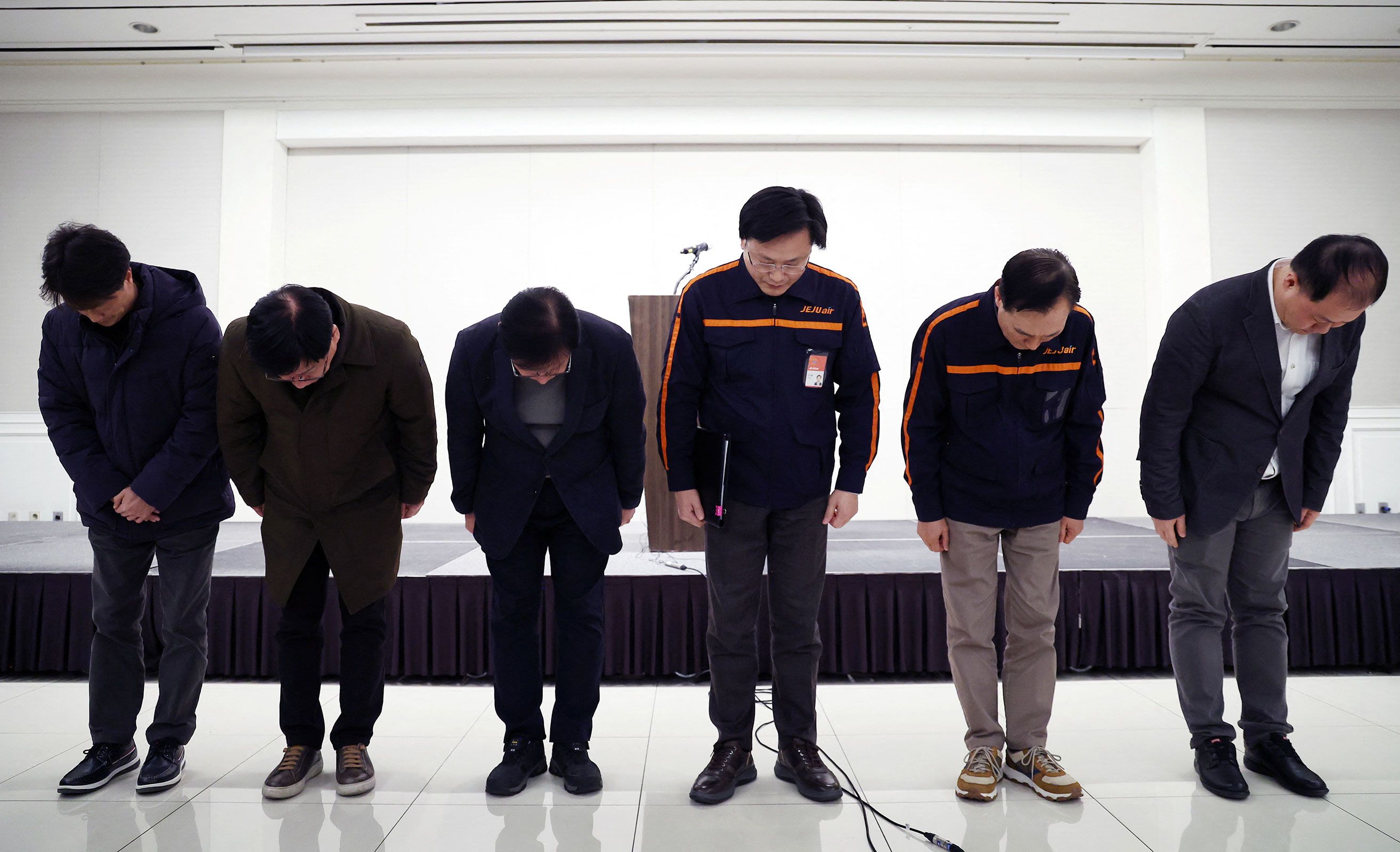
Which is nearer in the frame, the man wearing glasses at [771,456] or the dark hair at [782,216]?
the dark hair at [782,216]

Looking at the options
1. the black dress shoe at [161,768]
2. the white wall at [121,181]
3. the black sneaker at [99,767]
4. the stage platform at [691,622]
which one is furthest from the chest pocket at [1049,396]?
the white wall at [121,181]

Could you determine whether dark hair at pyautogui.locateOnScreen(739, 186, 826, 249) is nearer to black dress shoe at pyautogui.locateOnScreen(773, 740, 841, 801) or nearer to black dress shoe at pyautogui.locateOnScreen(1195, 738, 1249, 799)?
black dress shoe at pyautogui.locateOnScreen(773, 740, 841, 801)

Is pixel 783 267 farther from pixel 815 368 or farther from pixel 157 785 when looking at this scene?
pixel 157 785

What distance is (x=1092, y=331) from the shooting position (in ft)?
5.83

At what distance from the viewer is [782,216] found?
160cm

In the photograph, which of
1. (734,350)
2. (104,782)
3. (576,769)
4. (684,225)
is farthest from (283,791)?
(684,225)

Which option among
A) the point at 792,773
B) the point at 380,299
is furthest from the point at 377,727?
the point at 380,299

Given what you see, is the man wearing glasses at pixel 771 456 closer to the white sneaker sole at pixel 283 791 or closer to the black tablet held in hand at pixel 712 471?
the black tablet held in hand at pixel 712 471

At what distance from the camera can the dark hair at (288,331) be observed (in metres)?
1.50

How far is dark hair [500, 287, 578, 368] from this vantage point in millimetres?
1510

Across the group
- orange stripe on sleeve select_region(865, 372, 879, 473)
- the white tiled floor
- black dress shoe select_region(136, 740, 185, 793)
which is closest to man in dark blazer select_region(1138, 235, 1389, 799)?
the white tiled floor

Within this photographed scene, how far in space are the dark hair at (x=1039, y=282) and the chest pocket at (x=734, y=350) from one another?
50 cm

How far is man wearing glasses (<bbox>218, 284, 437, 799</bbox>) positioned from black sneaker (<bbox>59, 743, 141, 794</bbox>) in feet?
1.23

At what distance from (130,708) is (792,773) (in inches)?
60.2
